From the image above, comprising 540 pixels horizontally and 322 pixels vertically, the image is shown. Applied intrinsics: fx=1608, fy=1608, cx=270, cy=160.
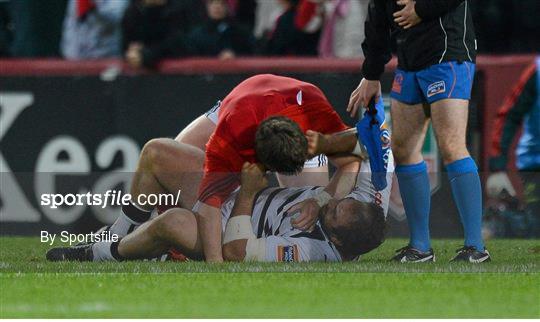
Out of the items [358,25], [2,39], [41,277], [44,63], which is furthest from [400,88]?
[2,39]

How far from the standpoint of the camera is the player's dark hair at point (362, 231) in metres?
8.85

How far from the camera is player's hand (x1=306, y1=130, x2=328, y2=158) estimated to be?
28.7 ft

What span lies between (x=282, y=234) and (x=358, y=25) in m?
3.69

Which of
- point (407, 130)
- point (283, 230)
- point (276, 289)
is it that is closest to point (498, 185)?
point (407, 130)

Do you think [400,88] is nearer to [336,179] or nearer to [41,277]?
[336,179]

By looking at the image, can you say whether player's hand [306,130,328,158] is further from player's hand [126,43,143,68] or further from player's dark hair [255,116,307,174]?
player's hand [126,43,143,68]

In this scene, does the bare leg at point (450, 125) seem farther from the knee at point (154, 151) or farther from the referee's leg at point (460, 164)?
the knee at point (154, 151)

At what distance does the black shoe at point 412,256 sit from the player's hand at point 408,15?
124 centimetres

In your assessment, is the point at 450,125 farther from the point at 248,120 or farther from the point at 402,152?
the point at 248,120

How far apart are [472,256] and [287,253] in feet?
3.33

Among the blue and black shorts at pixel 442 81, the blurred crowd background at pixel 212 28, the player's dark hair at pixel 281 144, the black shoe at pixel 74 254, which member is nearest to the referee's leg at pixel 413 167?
the blue and black shorts at pixel 442 81

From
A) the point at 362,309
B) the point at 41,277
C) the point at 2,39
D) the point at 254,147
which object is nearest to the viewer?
the point at 362,309

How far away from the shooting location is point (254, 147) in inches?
342

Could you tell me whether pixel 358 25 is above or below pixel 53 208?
above
